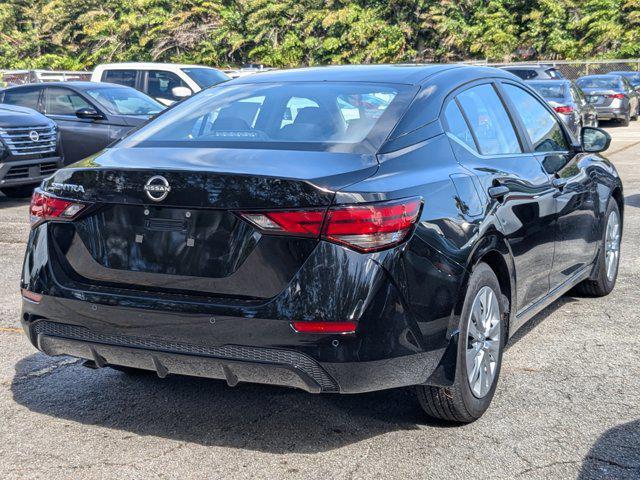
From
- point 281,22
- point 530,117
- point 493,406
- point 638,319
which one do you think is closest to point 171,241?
point 493,406

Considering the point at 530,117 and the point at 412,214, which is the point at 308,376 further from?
the point at 530,117

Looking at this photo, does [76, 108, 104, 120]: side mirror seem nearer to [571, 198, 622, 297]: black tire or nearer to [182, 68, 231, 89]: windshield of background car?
[182, 68, 231, 89]: windshield of background car

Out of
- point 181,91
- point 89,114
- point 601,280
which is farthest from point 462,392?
point 181,91

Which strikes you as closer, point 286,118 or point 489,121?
point 286,118

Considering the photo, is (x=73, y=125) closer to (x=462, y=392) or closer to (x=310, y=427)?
(x=310, y=427)

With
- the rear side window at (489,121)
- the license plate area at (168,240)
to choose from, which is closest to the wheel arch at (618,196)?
the rear side window at (489,121)

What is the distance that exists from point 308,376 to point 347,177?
789mm

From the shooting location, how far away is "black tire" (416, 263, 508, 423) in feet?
13.5

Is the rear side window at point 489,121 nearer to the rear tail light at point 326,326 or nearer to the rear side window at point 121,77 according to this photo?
the rear tail light at point 326,326

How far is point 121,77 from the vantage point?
19.8m

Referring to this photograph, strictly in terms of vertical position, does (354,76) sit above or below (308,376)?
above

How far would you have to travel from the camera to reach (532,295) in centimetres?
519

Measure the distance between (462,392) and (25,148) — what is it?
9437 mm

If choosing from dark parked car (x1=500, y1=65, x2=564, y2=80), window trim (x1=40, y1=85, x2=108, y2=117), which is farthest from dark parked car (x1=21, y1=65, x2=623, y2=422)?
dark parked car (x1=500, y1=65, x2=564, y2=80)
